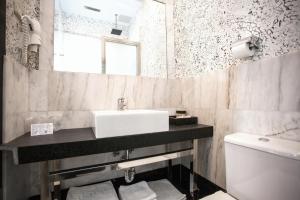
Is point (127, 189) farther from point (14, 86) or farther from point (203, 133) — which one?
point (14, 86)

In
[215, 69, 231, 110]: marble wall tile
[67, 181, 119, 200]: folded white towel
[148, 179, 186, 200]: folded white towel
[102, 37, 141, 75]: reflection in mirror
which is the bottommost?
[148, 179, 186, 200]: folded white towel

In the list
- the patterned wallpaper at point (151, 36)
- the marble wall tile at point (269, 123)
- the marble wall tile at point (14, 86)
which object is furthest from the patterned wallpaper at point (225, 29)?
the marble wall tile at point (14, 86)

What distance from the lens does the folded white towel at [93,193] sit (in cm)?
128

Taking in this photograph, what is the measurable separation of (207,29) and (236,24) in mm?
308

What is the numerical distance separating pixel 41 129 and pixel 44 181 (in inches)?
14.6

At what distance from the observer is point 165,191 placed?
151 cm

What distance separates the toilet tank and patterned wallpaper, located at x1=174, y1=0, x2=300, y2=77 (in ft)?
1.91

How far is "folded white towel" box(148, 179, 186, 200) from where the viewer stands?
1421 mm

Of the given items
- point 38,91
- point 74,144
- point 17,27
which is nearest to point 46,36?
point 17,27

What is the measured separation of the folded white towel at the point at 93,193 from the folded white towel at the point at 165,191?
1.34 feet

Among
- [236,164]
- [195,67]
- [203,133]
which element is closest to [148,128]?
[203,133]

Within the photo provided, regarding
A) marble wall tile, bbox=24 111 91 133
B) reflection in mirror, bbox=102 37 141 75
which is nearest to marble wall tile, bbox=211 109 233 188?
reflection in mirror, bbox=102 37 141 75

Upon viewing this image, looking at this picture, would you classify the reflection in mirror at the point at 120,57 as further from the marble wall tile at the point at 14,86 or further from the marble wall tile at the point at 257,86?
the marble wall tile at the point at 257,86

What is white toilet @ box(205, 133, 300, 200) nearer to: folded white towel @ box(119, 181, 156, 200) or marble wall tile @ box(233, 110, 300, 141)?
→ marble wall tile @ box(233, 110, 300, 141)
